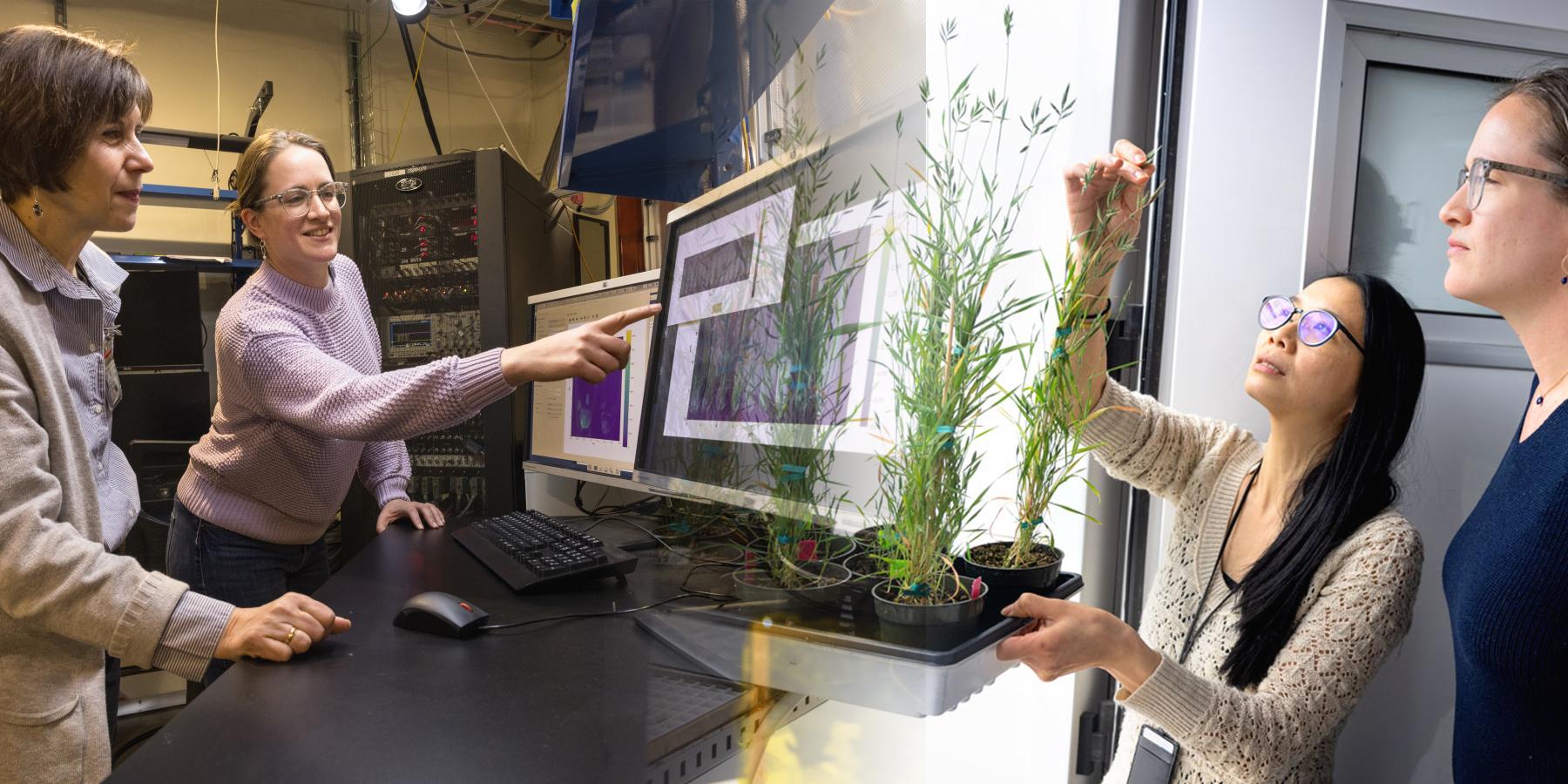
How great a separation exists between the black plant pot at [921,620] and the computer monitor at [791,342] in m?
0.05

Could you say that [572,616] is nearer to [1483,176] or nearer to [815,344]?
[815,344]

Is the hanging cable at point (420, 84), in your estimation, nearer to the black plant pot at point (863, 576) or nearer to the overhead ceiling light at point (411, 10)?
the overhead ceiling light at point (411, 10)

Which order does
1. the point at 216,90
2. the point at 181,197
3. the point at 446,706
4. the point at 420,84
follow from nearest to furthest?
the point at 446,706
the point at 420,84
the point at 181,197
the point at 216,90

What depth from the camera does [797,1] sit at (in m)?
0.36

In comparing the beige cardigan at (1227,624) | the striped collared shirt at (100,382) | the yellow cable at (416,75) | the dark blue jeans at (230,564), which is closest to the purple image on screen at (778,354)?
the beige cardigan at (1227,624)

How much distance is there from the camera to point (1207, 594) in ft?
3.16

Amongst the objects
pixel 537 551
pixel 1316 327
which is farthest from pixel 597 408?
pixel 1316 327

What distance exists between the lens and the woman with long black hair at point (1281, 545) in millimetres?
796

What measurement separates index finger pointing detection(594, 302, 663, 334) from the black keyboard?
23cm

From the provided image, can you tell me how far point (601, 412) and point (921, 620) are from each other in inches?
26.3

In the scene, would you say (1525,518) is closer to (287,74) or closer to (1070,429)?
(1070,429)

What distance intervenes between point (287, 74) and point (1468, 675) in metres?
3.70

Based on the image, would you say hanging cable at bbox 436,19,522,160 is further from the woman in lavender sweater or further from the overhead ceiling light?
the woman in lavender sweater

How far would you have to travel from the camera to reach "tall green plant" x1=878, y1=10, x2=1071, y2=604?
417 millimetres
